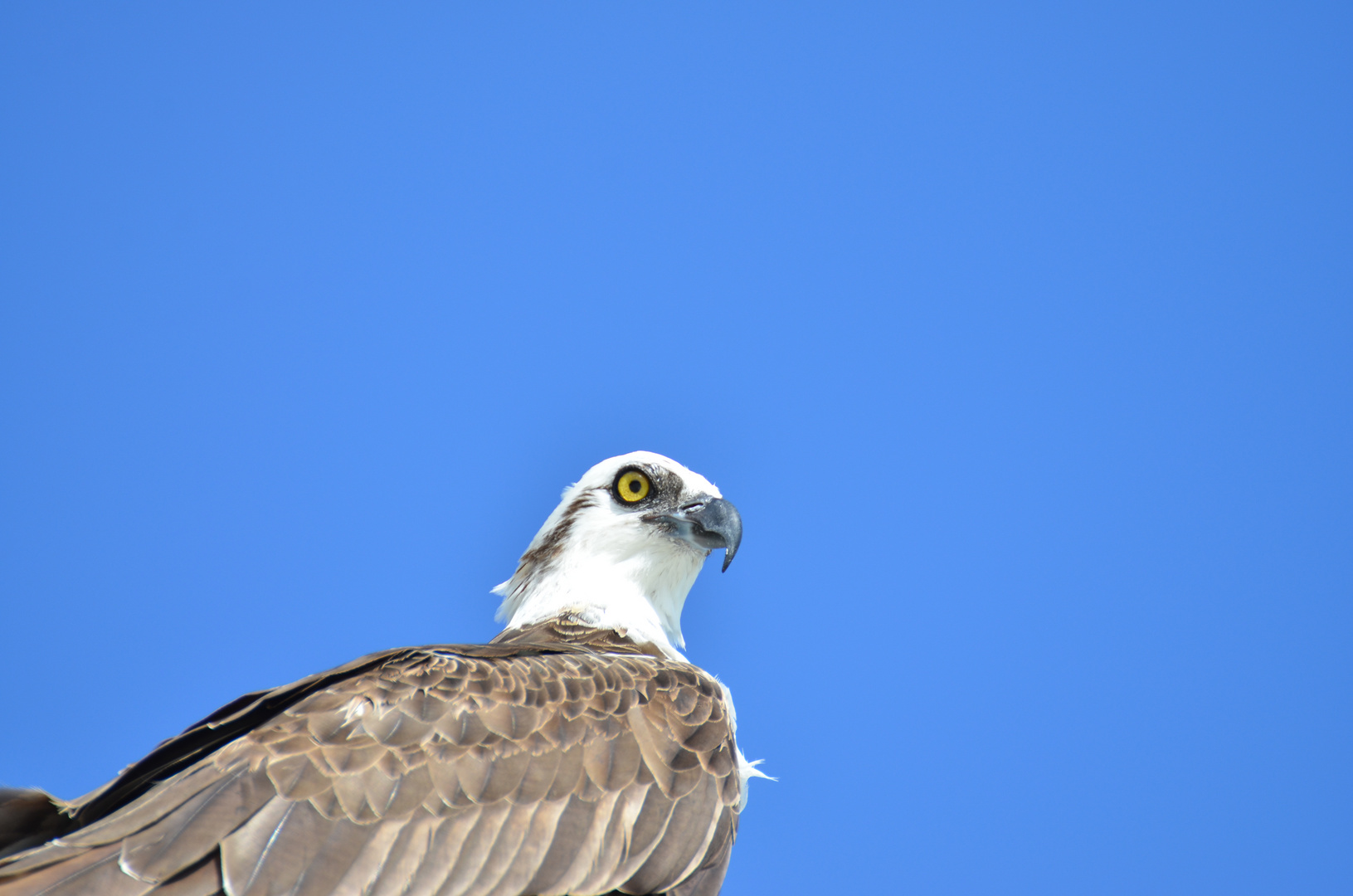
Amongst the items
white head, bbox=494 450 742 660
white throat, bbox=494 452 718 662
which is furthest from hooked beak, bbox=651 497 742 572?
white throat, bbox=494 452 718 662

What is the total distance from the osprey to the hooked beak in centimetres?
181

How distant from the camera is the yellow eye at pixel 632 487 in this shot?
922 cm

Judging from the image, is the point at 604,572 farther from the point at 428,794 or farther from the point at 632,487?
the point at 428,794

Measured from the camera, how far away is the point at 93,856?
17.1 feet

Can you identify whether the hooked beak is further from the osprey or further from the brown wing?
the brown wing

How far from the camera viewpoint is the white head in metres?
8.75

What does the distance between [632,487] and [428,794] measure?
3.93m

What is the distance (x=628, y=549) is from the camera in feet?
29.6

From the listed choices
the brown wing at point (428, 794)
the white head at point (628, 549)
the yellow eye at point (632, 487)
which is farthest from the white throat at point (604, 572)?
the brown wing at point (428, 794)

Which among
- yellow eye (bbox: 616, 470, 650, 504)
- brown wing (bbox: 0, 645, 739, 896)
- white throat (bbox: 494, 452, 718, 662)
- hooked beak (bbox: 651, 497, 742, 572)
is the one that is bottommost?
brown wing (bbox: 0, 645, 739, 896)

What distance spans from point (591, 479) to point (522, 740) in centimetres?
364

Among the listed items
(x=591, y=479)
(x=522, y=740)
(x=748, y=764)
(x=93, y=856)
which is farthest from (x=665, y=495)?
(x=93, y=856)

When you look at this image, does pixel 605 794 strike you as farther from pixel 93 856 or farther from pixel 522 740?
pixel 93 856

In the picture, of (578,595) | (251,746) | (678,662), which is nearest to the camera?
(251,746)
